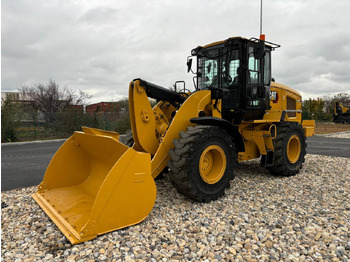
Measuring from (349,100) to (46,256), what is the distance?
43.3 m

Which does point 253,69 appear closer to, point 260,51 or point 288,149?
point 260,51

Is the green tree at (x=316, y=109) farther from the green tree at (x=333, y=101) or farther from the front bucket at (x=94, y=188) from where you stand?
the front bucket at (x=94, y=188)

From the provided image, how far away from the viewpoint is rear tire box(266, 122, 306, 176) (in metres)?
5.79

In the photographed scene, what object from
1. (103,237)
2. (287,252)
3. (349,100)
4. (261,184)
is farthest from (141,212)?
(349,100)

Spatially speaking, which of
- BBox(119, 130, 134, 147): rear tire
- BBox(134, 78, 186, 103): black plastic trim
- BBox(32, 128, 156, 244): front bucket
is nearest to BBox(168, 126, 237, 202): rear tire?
BBox(32, 128, 156, 244): front bucket

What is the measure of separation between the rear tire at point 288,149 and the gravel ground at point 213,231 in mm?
961

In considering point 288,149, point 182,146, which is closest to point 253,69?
point 288,149

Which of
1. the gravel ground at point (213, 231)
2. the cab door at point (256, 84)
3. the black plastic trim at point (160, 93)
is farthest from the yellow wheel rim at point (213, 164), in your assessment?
the cab door at point (256, 84)

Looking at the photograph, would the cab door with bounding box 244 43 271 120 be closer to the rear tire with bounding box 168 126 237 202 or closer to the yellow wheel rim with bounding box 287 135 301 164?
the yellow wheel rim with bounding box 287 135 301 164

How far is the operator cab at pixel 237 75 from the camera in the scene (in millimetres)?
5277

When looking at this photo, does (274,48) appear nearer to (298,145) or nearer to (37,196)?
(298,145)

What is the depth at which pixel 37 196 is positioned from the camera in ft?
13.9

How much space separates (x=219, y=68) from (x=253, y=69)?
72 centimetres

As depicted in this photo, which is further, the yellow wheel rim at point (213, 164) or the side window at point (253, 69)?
the side window at point (253, 69)
